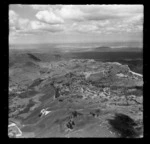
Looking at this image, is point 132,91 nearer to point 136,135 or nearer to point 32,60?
point 136,135

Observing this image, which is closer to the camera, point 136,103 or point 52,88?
point 136,103

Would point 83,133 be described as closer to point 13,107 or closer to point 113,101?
point 113,101

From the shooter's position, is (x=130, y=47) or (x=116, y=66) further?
(x=116, y=66)

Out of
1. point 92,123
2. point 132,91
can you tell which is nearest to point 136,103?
point 132,91

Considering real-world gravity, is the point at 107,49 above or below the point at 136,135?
above

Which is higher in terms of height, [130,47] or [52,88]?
[130,47]

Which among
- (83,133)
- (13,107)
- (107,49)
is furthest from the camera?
(107,49)

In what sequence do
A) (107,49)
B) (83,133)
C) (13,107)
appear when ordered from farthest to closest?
1. (107,49)
2. (13,107)
3. (83,133)
